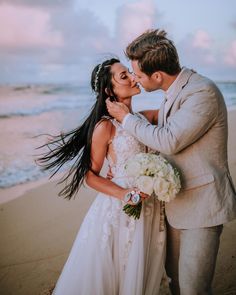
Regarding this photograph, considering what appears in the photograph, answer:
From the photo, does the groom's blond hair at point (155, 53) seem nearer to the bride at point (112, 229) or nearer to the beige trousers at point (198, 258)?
the bride at point (112, 229)

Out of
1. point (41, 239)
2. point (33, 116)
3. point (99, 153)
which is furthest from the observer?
point (33, 116)

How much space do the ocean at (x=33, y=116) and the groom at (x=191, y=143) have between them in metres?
2.55

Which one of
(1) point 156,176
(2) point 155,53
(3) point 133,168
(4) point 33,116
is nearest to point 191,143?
(1) point 156,176

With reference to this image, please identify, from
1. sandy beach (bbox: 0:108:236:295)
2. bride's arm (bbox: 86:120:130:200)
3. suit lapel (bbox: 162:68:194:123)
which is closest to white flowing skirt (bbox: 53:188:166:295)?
bride's arm (bbox: 86:120:130:200)

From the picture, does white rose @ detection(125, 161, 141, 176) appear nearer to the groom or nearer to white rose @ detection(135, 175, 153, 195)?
white rose @ detection(135, 175, 153, 195)

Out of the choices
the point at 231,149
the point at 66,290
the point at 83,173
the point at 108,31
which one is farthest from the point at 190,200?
the point at 108,31

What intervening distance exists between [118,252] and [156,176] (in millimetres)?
860

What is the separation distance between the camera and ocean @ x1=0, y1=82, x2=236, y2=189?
28.2 ft

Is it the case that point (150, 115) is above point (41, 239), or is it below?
above

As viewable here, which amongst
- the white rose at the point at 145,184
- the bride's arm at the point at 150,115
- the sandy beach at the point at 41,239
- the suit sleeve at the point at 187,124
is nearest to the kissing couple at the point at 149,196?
the suit sleeve at the point at 187,124

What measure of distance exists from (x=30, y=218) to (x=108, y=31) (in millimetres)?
18634

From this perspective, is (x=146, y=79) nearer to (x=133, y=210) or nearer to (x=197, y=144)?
(x=197, y=144)

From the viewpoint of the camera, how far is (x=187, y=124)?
230 cm

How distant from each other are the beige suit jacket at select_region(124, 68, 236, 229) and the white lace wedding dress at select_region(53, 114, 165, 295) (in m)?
0.43
